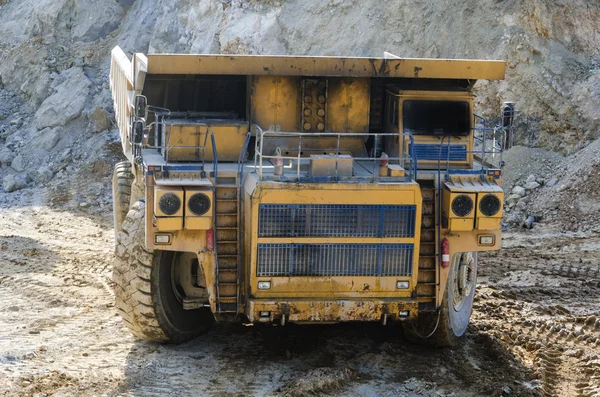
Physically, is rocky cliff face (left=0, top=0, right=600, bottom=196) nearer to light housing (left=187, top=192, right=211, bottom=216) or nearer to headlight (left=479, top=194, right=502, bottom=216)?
headlight (left=479, top=194, right=502, bottom=216)

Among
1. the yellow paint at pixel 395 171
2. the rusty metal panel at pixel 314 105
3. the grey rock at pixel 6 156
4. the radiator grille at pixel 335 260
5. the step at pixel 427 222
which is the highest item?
the rusty metal panel at pixel 314 105

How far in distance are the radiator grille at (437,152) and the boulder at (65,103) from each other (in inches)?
491

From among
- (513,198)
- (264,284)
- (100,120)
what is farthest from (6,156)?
(264,284)

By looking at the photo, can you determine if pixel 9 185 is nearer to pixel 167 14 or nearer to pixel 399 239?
pixel 167 14

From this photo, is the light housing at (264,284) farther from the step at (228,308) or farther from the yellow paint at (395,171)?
the yellow paint at (395,171)

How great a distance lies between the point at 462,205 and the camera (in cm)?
938

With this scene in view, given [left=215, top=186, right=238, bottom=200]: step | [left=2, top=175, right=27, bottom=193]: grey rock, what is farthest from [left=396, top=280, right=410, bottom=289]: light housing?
[left=2, top=175, right=27, bottom=193]: grey rock

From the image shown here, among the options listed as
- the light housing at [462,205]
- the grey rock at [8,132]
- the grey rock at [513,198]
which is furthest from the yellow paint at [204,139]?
the grey rock at [8,132]

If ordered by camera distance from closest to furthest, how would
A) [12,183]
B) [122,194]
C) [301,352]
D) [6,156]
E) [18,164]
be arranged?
[301,352] < [122,194] < [12,183] < [18,164] < [6,156]

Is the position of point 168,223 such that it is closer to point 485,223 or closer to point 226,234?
point 226,234

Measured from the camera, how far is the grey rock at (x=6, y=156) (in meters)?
20.5

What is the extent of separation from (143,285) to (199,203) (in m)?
1.19

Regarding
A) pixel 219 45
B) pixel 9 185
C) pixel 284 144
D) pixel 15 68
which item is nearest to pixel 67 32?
pixel 15 68

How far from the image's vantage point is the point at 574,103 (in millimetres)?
18641
